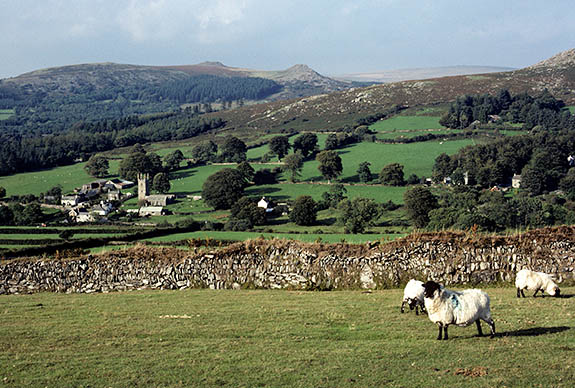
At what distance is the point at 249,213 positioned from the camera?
245 feet

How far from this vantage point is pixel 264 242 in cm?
2209

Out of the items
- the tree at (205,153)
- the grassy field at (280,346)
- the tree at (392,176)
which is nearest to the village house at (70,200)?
the tree at (205,153)

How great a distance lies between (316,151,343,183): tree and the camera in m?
99.3

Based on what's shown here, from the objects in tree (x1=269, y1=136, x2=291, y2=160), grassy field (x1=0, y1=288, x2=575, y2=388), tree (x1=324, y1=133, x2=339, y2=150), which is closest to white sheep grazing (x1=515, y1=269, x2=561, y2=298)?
grassy field (x1=0, y1=288, x2=575, y2=388)

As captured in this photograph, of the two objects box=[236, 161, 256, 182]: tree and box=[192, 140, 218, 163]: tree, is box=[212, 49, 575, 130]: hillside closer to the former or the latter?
box=[192, 140, 218, 163]: tree

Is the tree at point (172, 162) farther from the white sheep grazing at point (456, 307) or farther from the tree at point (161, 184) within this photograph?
the white sheep grazing at point (456, 307)

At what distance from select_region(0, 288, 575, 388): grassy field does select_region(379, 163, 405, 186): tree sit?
7435cm

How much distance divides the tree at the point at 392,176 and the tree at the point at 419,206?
20.0 metres

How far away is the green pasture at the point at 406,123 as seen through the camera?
442ft

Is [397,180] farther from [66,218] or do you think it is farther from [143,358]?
[143,358]

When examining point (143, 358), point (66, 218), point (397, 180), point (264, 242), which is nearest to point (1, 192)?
point (66, 218)

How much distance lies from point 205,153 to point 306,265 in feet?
359

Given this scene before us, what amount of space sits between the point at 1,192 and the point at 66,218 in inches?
934

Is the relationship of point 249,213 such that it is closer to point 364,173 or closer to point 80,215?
point 364,173
